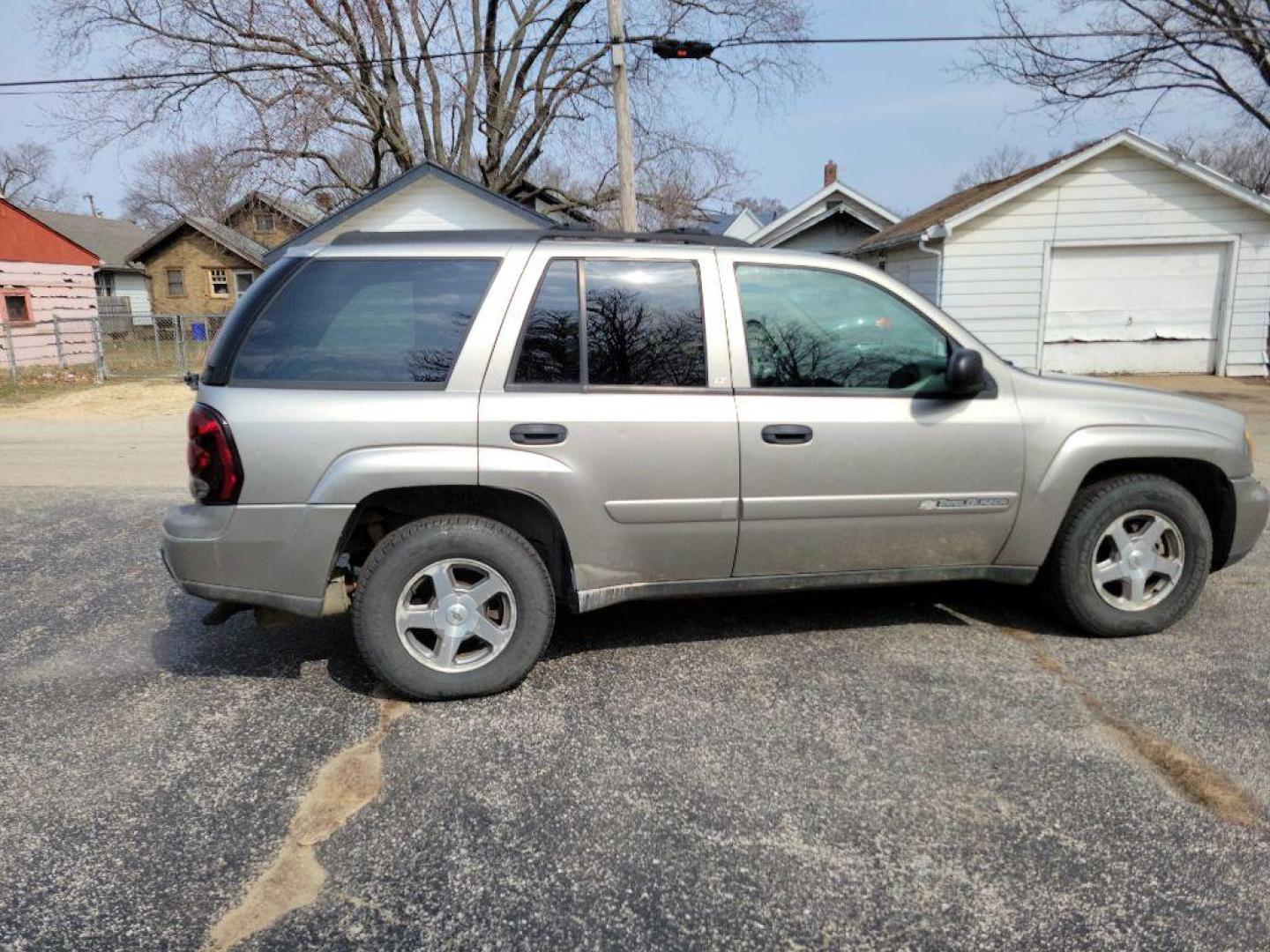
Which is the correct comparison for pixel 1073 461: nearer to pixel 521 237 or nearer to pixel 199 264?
pixel 521 237

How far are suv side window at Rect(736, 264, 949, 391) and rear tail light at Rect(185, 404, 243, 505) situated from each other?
201 cm

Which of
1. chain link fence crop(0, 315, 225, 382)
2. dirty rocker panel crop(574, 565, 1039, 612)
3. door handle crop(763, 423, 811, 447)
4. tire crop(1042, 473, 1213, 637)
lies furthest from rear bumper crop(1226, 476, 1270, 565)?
chain link fence crop(0, 315, 225, 382)

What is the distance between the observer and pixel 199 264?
3850 cm

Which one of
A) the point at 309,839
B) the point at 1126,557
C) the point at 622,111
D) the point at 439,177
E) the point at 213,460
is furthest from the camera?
the point at 439,177

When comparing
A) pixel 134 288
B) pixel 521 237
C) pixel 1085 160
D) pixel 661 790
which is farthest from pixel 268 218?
pixel 661 790

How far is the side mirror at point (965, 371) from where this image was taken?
3.56 m

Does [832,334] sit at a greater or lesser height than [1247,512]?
greater

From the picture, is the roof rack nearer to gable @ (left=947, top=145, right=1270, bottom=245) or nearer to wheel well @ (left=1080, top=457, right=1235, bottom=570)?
wheel well @ (left=1080, top=457, right=1235, bottom=570)

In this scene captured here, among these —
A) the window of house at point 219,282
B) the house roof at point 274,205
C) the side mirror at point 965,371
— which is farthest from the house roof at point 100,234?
the side mirror at point 965,371

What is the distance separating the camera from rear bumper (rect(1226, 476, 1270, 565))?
4066 millimetres

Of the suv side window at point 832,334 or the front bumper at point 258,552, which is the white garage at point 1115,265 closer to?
the suv side window at point 832,334

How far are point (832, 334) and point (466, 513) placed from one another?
1702 mm

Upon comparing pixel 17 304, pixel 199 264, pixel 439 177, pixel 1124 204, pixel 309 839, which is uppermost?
pixel 199 264

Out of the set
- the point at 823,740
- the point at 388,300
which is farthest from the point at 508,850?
the point at 388,300
